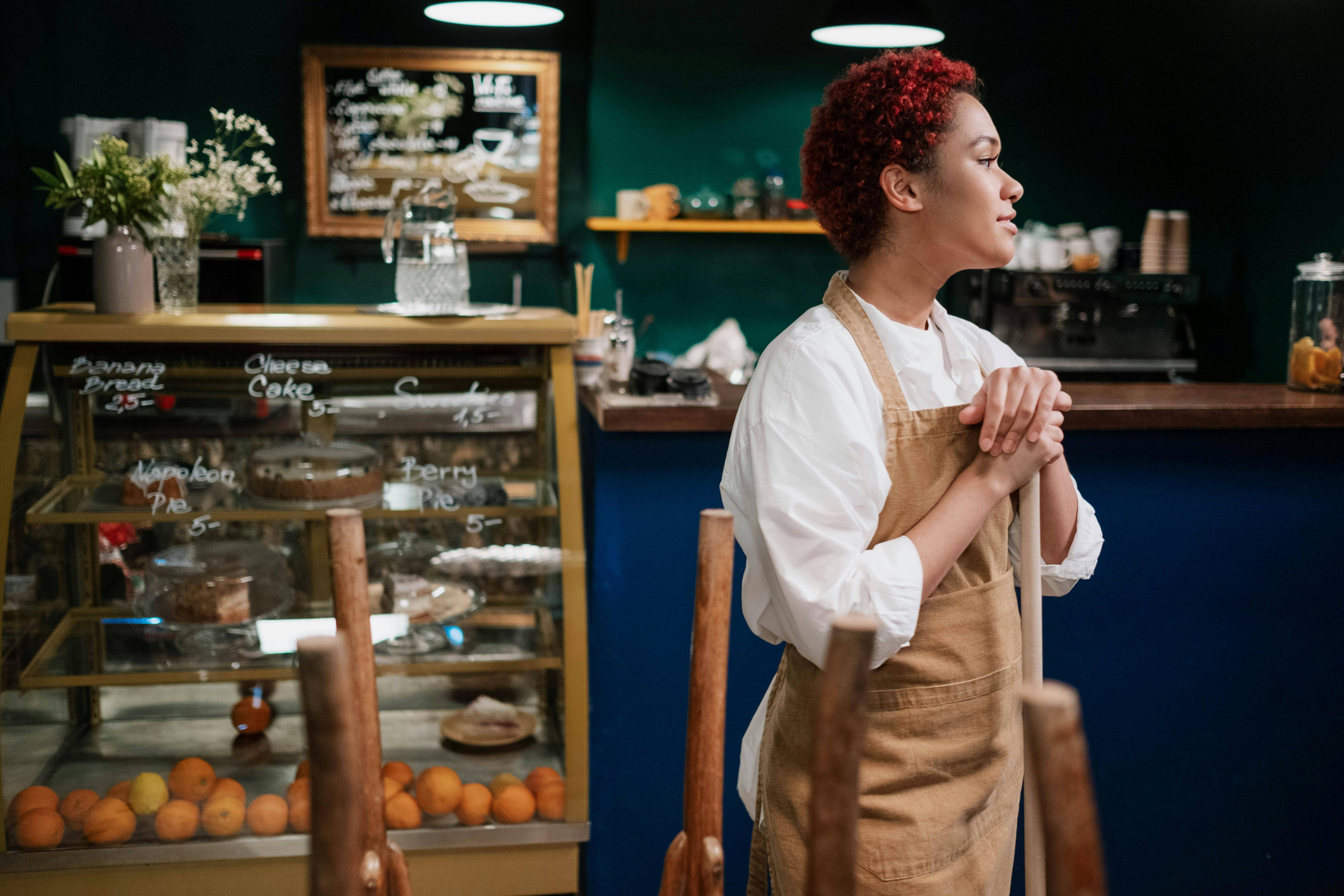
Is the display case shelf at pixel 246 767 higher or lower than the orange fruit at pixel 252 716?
lower

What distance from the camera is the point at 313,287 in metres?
4.82

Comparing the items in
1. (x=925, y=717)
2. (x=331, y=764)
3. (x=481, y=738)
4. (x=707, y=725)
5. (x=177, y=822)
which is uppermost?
(x=331, y=764)

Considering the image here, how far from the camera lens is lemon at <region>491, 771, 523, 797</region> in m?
2.31

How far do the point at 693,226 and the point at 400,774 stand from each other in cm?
296

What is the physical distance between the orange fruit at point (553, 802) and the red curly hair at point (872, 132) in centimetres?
141

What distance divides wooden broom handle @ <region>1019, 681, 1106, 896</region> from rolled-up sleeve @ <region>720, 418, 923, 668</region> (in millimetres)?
571

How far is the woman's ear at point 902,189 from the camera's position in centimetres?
127

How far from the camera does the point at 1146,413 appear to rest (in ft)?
7.32

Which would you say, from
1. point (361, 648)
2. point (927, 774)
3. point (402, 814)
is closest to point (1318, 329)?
point (927, 774)

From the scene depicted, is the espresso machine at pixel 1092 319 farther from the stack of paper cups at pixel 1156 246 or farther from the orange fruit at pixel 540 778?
the orange fruit at pixel 540 778

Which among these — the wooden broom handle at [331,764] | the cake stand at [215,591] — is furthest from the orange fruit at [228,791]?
the wooden broom handle at [331,764]

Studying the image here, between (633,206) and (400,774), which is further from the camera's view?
(633,206)

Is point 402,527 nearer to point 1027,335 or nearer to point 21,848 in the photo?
point 21,848

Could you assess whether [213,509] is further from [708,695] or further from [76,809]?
[708,695]
